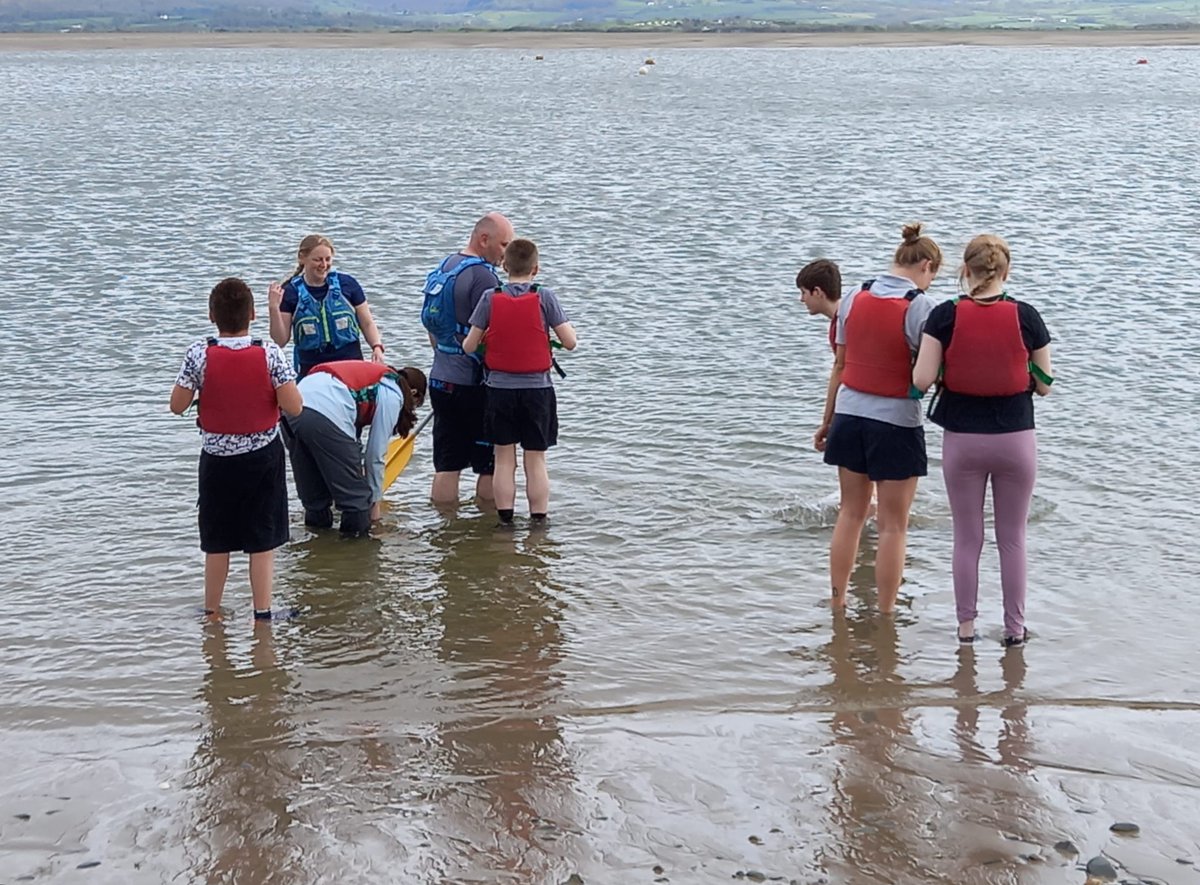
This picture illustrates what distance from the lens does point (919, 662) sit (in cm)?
678

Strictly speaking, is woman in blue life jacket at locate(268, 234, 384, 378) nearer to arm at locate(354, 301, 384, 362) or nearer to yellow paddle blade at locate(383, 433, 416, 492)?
arm at locate(354, 301, 384, 362)

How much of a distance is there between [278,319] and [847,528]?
3552 mm

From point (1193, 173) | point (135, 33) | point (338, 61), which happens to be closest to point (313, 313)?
point (1193, 173)

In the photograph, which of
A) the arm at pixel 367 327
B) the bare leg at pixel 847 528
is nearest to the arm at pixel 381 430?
the arm at pixel 367 327

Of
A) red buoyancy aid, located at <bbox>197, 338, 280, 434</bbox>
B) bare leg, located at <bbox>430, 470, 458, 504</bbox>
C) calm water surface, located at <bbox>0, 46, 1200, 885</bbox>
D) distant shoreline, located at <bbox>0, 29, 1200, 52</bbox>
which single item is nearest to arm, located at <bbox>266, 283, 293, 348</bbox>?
calm water surface, located at <bbox>0, 46, 1200, 885</bbox>

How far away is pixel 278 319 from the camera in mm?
8523

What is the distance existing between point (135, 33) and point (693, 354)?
135 m

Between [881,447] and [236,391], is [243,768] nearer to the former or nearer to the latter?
[236,391]

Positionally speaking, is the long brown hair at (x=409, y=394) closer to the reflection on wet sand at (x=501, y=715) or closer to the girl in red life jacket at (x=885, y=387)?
the reflection on wet sand at (x=501, y=715)

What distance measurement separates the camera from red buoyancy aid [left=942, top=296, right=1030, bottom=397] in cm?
618

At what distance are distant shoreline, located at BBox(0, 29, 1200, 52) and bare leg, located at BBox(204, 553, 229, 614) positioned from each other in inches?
3884

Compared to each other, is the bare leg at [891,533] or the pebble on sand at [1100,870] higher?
the bare leg at [891,533]

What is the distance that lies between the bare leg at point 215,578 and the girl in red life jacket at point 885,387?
2989 millimetres

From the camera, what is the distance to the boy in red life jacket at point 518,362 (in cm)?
824
